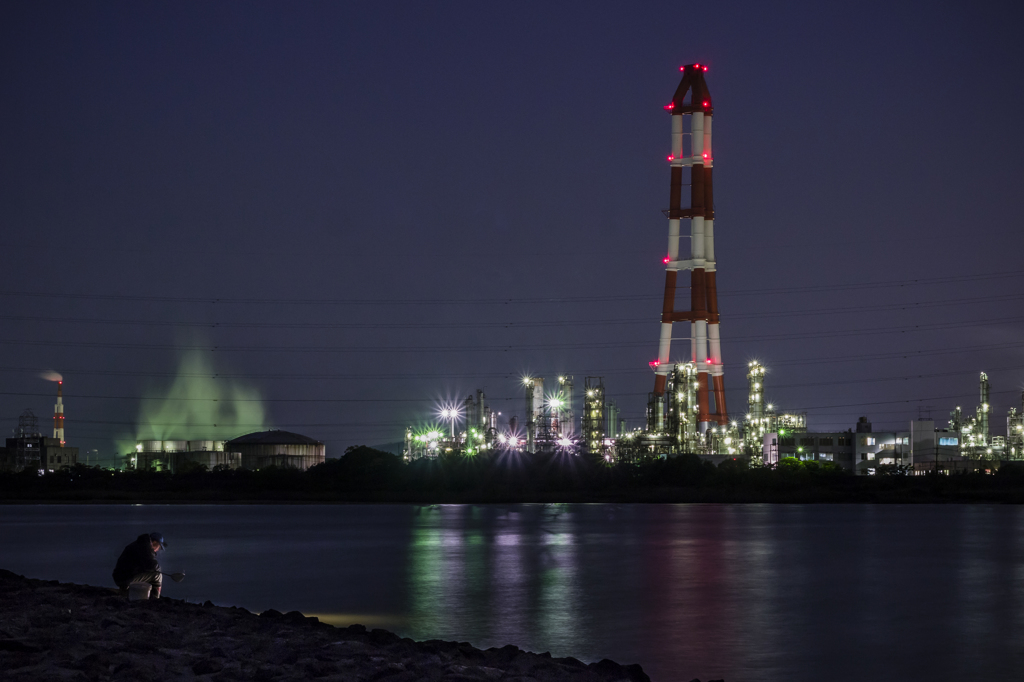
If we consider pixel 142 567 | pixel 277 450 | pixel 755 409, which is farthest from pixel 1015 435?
pixel 142 567

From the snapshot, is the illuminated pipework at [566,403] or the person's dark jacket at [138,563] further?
the illuminated pipework at [566,403]

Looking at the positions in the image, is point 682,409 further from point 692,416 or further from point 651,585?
point 651,585

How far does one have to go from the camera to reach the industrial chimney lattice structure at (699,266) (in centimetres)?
8075

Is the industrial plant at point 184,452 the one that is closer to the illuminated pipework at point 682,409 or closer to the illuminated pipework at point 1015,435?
the illuminated pipework at point 682,409

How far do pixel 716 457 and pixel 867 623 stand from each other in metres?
59.3

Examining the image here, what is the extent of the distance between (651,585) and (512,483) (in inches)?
1959

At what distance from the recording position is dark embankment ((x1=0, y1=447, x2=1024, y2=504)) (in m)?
66.8

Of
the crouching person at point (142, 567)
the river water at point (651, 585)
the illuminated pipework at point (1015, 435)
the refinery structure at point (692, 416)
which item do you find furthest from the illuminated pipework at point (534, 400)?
the crouching person at point (142, 567)

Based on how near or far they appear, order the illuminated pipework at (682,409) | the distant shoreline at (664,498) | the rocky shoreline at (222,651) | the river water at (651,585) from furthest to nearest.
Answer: the illuminated pipework at (682,409)
the distant shoreline at (664,498)
the river water at (651,585)
the rocky shoreline at (222,651)

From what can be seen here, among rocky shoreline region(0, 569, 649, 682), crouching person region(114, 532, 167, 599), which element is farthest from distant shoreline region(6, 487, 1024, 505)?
rocky shoreline region(0, 569, 649, 682)

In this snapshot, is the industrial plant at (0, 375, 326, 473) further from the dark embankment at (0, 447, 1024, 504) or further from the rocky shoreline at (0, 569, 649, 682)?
the rocky shoreline at (0, 569, 649, 682)

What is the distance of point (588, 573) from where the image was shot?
21391 millimetres

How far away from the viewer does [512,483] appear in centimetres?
6894

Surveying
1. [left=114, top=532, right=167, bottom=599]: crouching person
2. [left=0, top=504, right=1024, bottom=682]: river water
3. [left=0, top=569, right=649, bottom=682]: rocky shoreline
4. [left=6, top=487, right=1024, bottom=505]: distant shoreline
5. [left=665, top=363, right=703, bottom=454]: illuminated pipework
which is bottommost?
[left=6, top=487, right=1024, bottom=505]: distant shoreline
